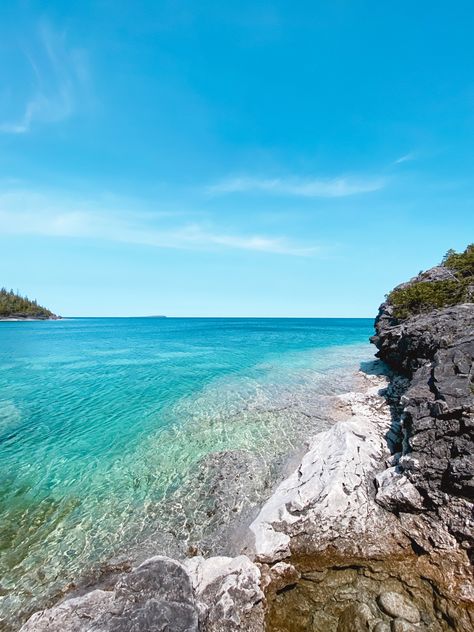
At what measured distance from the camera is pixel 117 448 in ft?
52.4

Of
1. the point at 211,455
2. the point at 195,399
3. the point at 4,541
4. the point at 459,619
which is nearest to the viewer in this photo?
the point at 459,619

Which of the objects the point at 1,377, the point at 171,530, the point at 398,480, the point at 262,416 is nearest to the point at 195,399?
the point at 262,416

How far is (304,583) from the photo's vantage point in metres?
7.59

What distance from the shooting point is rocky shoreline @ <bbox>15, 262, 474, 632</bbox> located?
655cm

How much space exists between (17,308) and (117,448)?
635 feet

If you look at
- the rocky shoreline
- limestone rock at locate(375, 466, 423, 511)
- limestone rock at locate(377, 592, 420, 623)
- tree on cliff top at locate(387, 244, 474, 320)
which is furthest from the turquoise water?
tree on cliff top at locate(387, 244, 474, 320)

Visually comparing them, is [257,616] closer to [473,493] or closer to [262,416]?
[473,493]

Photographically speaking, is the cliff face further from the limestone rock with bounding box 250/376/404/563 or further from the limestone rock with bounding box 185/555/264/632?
the limestone rock with bounding box 185/555/264/632

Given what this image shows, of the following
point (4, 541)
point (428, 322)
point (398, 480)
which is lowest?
point (4, 541)

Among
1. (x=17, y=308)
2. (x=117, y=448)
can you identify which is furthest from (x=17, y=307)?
(x=117, y=448)

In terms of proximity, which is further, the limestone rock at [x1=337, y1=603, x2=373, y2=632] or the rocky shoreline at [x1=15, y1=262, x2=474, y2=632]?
the rocky shoreline at [x1=15, y1=262, x2=474, y2=632]

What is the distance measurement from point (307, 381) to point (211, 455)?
15.2 m

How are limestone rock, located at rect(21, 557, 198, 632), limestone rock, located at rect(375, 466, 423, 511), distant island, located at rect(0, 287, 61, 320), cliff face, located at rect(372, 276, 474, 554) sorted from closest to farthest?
1. limestone rock, located at rect(21, 557, 198, 632)
2. cliff face, located at rect(372, 276, 474, 554)
3. limestone rock, located at rect(375, 466, 423, 511)
4. distant island, located at rect(0, 287, 61, 320)

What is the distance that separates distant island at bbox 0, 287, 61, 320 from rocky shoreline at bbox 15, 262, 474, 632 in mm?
195711
